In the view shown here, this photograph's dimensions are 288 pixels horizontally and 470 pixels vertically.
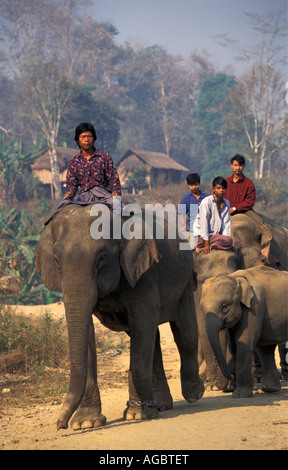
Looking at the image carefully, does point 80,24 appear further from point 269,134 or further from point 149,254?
point 149,254

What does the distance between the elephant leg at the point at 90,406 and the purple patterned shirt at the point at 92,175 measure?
1314 mm

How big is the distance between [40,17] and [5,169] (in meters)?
49.4

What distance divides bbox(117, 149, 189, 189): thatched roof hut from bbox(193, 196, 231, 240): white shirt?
37126mm

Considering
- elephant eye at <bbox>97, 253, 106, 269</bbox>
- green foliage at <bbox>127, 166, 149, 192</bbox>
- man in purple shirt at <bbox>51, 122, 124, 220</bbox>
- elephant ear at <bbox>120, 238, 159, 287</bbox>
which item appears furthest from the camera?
green foliage at <bbox>127, 166, 149, 192</bbox>

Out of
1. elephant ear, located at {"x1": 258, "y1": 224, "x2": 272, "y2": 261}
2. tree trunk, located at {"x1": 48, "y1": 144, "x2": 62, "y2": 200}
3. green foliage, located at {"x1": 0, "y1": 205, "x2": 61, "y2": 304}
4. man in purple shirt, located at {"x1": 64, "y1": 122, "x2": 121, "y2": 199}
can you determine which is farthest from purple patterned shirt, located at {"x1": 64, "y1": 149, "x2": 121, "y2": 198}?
tree trunk, located at {"x1": 48, "y1": 144, "x2": 62, "y2": 200}

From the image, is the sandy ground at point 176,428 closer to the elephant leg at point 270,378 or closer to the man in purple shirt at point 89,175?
the elephant leg at point 270,378

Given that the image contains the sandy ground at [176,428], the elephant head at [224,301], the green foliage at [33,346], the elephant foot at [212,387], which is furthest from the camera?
the green foliage at [33,346]

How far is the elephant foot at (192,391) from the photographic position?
24.4ft

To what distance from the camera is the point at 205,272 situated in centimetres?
871

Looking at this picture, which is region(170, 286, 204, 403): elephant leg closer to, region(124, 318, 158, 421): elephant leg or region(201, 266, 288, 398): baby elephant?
region(201, 266, 288, 398): baby elephant

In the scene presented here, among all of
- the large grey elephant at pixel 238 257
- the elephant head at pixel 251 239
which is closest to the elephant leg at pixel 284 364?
the large grey elephant at pixel 238 257

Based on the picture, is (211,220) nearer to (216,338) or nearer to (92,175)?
(216,338)

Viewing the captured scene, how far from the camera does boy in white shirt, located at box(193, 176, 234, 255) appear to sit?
A: 8703mm

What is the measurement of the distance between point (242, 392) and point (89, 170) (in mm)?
2893
